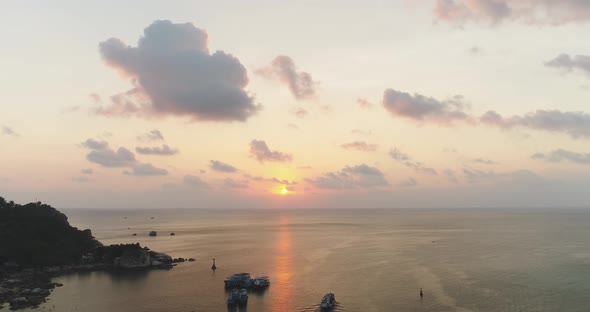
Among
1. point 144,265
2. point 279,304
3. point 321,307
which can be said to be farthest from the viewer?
point 144,265

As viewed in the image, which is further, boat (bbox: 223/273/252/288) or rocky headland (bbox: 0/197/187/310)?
rocky headland (bbox: 0/197/187/310)

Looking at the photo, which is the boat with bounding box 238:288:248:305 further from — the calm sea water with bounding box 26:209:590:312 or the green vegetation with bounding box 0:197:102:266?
the green vegetation with bounding box 0:197:102:266

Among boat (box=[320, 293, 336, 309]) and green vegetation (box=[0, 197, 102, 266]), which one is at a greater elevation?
green vegetation (box=[0, 197, 102, 266])

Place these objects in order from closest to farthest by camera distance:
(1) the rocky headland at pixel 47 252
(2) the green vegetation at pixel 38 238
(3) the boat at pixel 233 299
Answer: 1. (3) the boat at pixel 233 299
2. (1) the rocky headland at pixel 47 252
3. (2) the green vegetation at pixel 38 238

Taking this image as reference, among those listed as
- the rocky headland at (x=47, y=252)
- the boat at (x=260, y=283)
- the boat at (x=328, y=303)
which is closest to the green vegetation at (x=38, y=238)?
the rocky headland at (x=47, y=252)

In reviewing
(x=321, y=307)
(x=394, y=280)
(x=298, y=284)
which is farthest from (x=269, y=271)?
(x=321, y=307)

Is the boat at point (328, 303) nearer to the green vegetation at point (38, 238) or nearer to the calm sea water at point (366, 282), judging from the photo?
the calm sea water at point (366, 282)

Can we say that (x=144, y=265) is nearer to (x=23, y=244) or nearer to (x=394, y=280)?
(x=23, y=244)

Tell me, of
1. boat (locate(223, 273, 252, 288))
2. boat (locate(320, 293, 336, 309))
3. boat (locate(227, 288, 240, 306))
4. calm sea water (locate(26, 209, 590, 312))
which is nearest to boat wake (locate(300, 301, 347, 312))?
boat (locate(320, 293, 336, 309))

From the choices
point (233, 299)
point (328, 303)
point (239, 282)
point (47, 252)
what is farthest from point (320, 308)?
point (47, 252)

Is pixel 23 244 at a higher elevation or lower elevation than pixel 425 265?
higher

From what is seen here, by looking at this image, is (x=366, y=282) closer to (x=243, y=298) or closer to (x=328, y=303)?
(x=328, y=303)
